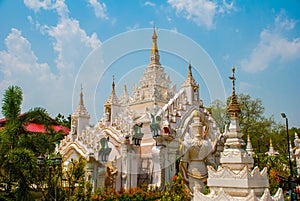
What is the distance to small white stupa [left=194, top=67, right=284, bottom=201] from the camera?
17.4ft

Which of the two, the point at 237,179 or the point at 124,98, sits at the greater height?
the point at 124,98

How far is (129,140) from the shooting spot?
16656 mm

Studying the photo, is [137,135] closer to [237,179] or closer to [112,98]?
[112,98]

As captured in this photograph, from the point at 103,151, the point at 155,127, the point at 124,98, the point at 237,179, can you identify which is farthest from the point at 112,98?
the point at 237,179

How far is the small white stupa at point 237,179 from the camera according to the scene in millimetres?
5293

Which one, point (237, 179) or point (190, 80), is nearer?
point (237, 179)

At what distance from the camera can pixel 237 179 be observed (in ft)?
17.7

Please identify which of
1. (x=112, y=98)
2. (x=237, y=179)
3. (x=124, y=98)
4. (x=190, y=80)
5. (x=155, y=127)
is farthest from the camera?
(x=124, y=98)

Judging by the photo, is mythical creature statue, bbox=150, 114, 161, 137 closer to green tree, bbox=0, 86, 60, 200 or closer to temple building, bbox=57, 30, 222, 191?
temple building, bbox=57, 30, 222, 191

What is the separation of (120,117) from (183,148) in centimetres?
1013

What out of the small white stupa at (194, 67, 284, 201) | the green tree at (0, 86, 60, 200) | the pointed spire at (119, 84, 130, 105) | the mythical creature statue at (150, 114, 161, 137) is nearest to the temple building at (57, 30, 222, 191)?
the mythical creature statue at (150, 114, 161, 137)

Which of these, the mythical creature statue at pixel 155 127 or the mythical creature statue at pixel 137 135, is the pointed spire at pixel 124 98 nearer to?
the mythical creature statue at pixel 137 135

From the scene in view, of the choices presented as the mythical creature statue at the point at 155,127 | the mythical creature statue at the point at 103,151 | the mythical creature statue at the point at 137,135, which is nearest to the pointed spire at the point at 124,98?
the mythical creature statue at the point at 137,135

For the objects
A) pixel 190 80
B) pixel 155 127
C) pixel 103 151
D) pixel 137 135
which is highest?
pixel 190 80
